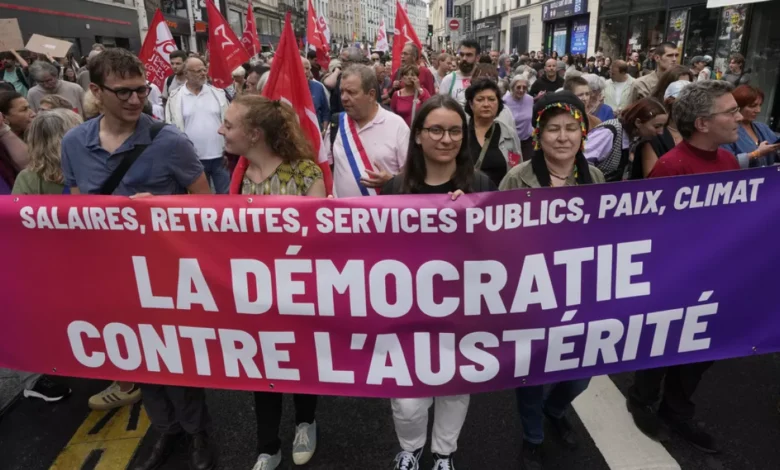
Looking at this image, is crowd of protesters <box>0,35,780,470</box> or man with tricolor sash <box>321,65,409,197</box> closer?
crowd of protesters <box>0,35,780,470</box>

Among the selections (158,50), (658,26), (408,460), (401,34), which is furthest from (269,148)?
(658,26)

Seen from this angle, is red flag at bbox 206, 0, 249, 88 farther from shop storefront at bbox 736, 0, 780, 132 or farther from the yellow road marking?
shop storefront at bbox 736, 0, 780, 132

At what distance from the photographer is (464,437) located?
304 centimetres

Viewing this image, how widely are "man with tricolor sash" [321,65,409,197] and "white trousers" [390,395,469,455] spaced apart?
1553mm

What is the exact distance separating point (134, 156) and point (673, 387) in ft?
9.60

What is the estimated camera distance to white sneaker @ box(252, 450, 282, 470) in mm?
2756

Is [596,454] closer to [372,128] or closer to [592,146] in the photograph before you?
[592,146]

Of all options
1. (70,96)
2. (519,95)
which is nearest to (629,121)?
(519,95)

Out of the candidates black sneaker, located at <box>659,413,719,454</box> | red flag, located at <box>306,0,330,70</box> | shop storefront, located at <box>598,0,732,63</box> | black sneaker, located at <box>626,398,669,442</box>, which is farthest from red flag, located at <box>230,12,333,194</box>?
shop storefront, located at <box>598,0,732,63</box>

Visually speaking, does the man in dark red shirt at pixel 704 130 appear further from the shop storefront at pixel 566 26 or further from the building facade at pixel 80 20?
the shop storefront at pixel 566 26

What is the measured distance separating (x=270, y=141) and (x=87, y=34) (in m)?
27.2

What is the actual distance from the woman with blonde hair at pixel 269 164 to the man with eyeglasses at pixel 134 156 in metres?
0.25

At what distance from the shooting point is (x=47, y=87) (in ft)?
22.8

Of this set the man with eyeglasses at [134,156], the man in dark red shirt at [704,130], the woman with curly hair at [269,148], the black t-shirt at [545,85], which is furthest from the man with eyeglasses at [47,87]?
the black t-shirt at [545,85]
